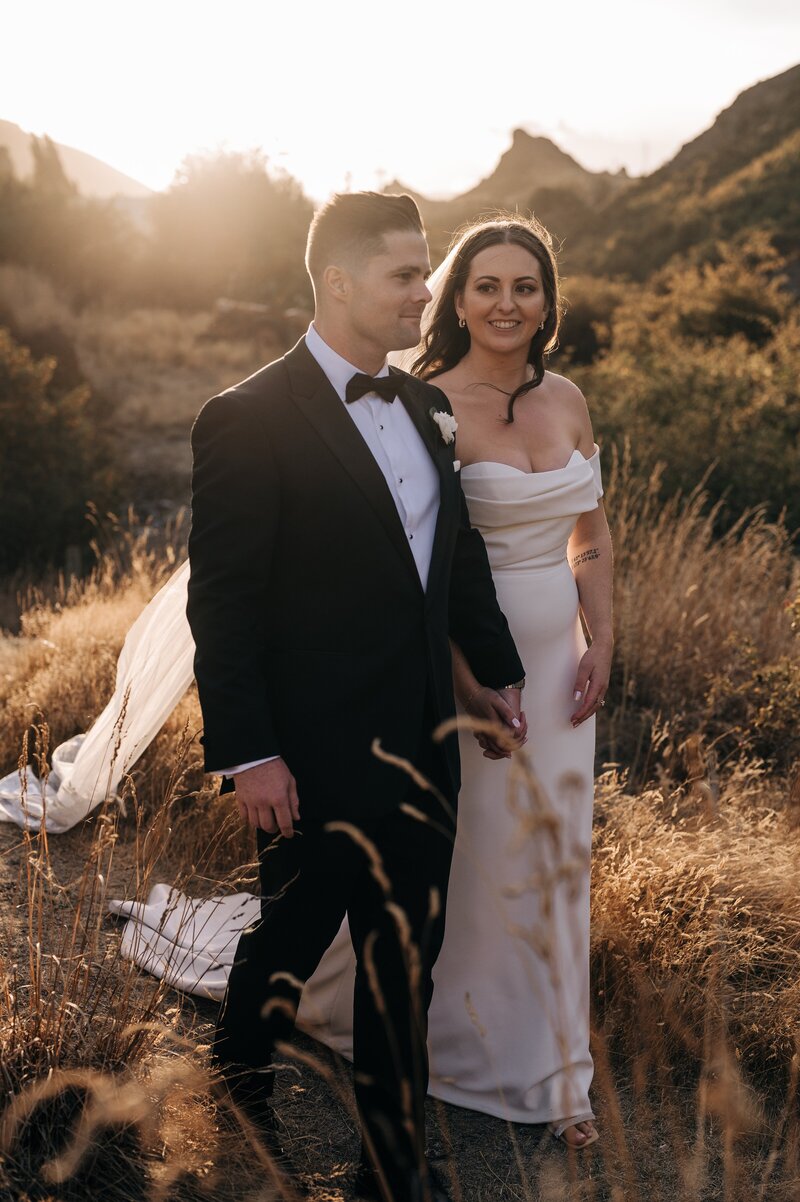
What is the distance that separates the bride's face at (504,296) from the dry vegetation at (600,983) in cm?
145

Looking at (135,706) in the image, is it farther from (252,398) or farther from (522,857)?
(252,398)

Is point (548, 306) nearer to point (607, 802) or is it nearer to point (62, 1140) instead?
point (607, 802)

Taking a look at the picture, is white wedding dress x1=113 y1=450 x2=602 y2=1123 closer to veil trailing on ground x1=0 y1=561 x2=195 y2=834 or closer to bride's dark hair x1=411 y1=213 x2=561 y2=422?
bride's dark hair x1=411 y1=213 x2=561 y2=422

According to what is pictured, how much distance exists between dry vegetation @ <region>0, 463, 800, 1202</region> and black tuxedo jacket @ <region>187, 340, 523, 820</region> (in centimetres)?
34

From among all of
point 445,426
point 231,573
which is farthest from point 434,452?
point 231,573

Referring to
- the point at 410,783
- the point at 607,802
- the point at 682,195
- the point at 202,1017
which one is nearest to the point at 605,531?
the point at 410,783

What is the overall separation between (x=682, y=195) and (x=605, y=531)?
34.7 meters

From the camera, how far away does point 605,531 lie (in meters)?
3.27

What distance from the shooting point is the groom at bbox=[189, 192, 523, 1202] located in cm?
224

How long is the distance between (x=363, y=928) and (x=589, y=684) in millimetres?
994

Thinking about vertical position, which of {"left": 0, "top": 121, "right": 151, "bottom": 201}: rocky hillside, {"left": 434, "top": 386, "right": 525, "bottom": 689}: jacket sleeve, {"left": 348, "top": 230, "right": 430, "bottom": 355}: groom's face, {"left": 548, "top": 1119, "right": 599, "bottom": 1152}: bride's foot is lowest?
{"left": 548, "top": 1119, "right": 599, "bottom": 1152}: bride's foot

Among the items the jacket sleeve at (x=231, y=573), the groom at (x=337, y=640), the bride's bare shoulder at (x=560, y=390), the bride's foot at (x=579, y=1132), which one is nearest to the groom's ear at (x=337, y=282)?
the groom at (x=337, y=640)

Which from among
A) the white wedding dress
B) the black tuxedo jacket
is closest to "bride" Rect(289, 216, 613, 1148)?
the white wedding dress

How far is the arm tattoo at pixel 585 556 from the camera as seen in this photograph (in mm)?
3256
